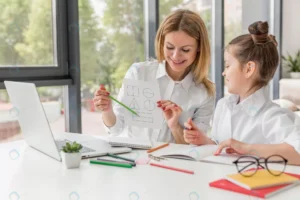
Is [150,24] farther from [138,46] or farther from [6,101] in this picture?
[6,101]

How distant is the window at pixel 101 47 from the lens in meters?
2.24

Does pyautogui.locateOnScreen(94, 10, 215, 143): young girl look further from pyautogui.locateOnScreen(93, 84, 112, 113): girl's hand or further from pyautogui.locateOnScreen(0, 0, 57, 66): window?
pyautogui.locateOnScreen(0, 0, 57, 66): window

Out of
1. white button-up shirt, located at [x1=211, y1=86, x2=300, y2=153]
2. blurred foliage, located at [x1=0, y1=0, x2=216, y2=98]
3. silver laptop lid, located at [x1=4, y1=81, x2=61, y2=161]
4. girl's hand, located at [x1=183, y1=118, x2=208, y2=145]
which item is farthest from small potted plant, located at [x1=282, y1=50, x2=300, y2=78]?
silver laptop lid, located at [x1=4, y1=81, x2=61, y2=161]

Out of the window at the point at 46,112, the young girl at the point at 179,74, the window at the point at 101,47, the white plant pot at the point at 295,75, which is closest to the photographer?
the young girl at the point at 179,74

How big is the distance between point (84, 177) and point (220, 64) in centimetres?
267

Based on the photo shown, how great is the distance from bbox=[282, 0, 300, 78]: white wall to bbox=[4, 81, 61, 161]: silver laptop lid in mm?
3873

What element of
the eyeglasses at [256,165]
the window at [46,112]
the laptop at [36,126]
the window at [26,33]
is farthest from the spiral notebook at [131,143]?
the window at [26,33]

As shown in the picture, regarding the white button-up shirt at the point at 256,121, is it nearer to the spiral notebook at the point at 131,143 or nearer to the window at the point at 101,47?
the spiral notebook at the point at 131,143

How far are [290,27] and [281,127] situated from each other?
362cm

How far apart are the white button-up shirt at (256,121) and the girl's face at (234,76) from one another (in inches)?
2.3

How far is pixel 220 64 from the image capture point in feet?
11.5

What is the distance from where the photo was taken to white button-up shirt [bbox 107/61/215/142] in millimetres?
1763

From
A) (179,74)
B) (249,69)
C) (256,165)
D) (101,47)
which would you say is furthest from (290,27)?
(256,165)

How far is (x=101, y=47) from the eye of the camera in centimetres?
230
